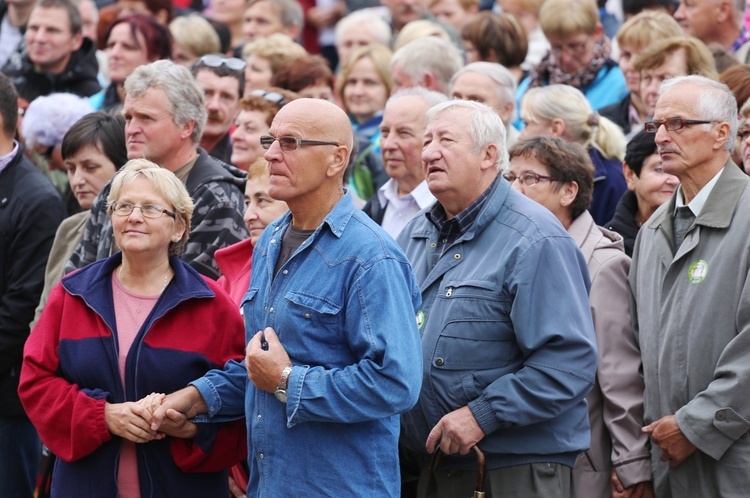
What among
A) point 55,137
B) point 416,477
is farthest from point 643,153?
point 55,137

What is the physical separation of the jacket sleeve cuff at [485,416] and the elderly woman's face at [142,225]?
4.66ft

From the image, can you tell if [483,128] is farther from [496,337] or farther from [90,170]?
[90,170]

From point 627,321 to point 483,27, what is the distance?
4.00m

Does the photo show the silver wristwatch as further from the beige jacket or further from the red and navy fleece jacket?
the beige jacket

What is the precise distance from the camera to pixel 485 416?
4605 millimetres

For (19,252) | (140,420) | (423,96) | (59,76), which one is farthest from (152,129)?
(59,76)

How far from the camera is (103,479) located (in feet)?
15.3

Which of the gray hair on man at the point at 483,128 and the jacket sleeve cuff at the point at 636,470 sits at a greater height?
the gray hair on man at the point at 483,128

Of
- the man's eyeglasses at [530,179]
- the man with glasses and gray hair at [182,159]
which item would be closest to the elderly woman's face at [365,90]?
the man with glasses and gray hair at [182,159]

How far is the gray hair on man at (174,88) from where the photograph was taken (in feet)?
19.6

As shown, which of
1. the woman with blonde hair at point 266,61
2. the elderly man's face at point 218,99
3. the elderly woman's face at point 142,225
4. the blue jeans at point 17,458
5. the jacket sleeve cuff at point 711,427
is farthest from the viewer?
the woman with blonde hair at point 266,61

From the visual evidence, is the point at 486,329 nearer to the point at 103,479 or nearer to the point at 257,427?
the point at 257,427

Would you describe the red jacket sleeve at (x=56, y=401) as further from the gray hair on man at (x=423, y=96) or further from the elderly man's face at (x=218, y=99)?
the elderly man's face at (x=218, y=99)

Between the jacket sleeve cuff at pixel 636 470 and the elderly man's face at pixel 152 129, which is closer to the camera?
the jacket sleeve cuff at pixel 636 470
